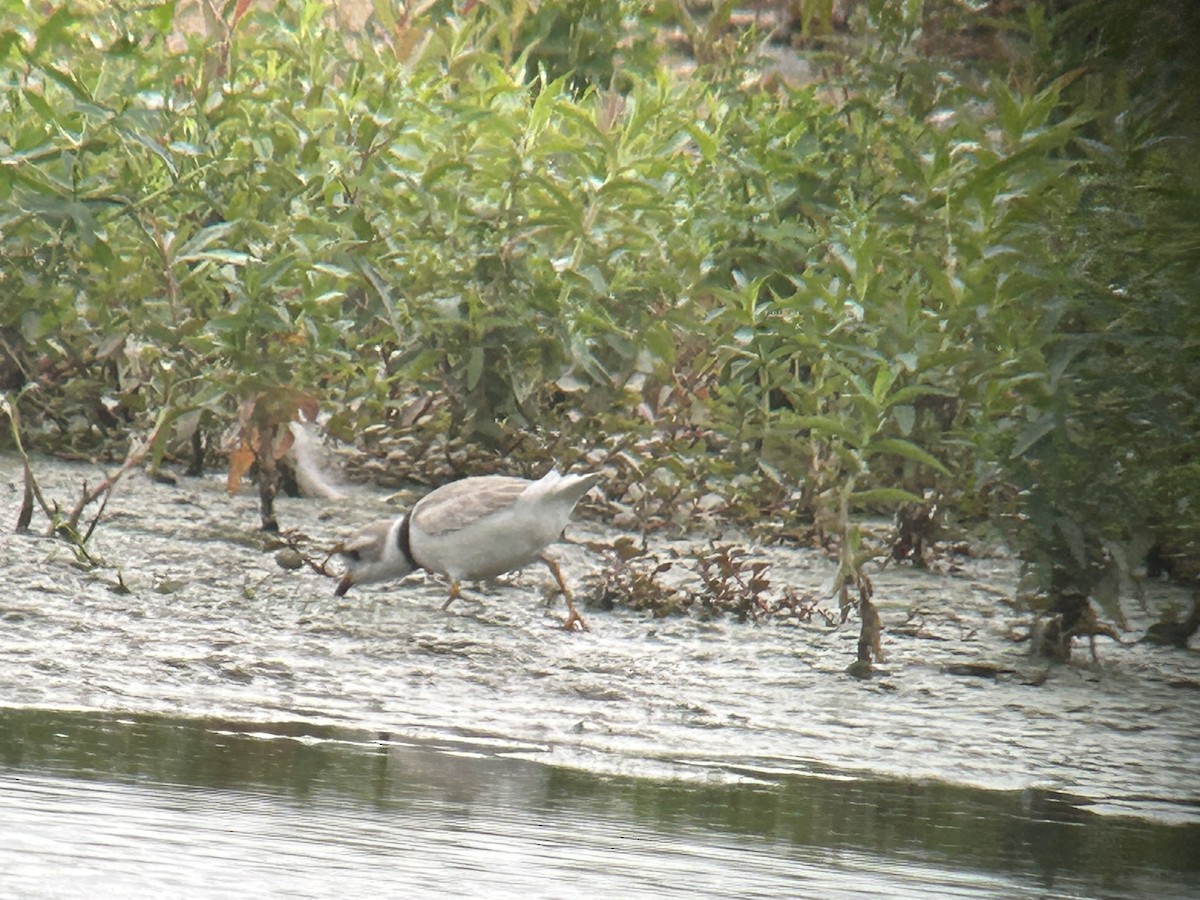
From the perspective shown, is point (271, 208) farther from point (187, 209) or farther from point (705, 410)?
point (705, 410)

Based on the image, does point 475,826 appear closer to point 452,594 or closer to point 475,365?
point 452,594

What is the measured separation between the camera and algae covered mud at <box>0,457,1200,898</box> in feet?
8.19

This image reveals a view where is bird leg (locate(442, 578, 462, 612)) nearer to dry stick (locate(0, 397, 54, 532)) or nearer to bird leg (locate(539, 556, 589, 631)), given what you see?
bird leg (locate(539, 556, 589, 631))

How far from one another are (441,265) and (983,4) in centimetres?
178

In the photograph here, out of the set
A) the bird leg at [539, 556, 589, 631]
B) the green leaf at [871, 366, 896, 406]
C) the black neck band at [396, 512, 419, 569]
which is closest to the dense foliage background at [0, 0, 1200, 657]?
the green leaf at [871, 366, 896, 406]

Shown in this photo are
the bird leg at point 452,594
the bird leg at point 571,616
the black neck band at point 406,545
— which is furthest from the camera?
the black neck band at point 406,545

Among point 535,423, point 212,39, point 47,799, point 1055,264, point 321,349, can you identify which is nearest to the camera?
point 47,799

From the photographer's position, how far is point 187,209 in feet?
18.6

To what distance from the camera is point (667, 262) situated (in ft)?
20.6

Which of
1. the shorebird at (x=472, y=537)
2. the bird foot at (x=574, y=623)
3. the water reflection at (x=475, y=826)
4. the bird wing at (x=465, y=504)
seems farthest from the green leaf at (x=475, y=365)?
the water reflection at (x=475, y=826)

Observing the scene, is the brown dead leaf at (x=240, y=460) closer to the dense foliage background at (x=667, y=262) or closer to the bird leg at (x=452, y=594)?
the dense foliage background at (x=667, y=262)

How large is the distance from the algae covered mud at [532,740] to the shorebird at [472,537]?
10 centimetres

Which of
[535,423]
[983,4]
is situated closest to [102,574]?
[535,423]

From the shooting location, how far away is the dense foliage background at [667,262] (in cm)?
439
